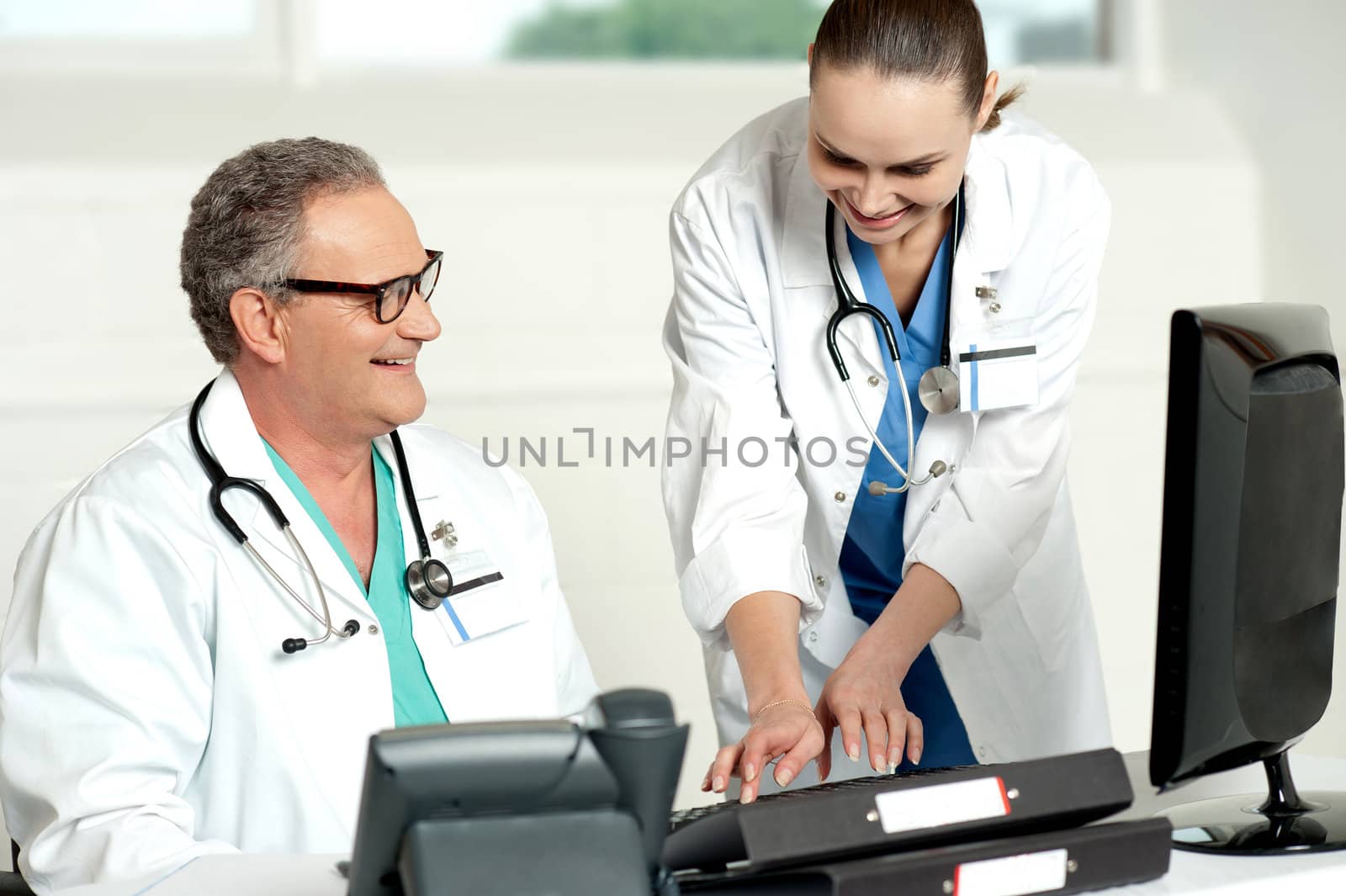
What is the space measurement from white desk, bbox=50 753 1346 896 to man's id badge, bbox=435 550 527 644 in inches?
19.3

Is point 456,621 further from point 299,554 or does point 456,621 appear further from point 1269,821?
point 1269,821

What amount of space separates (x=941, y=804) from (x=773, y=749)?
1.49ft

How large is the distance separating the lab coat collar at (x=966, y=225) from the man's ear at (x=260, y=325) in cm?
64

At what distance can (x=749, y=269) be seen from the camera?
1.80m

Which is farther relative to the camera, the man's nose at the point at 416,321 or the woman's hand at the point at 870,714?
the man's nose at the point at 416,321

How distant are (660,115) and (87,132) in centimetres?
122

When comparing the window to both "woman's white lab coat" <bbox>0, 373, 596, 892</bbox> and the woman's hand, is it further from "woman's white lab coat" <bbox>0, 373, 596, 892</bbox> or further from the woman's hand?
the woman's hand

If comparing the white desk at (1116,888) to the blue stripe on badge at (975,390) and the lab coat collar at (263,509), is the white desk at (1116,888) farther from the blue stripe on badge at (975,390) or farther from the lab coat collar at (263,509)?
the blue stripe on badge at (975,390)

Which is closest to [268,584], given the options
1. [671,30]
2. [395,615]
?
[395,615]

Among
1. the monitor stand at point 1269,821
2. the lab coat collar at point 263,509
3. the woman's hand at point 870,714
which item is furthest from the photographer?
the lab coat collar at point 263,509

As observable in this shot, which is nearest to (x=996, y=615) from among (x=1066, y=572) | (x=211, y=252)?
(x=1066, y=572)

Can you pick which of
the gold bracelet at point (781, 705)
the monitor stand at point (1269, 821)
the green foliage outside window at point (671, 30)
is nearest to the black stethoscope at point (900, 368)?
the gold bracelet at point (781, 705)

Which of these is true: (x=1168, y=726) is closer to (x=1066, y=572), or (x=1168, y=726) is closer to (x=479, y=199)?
(x=1066, y=572)

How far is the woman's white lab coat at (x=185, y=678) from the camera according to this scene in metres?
1.36
